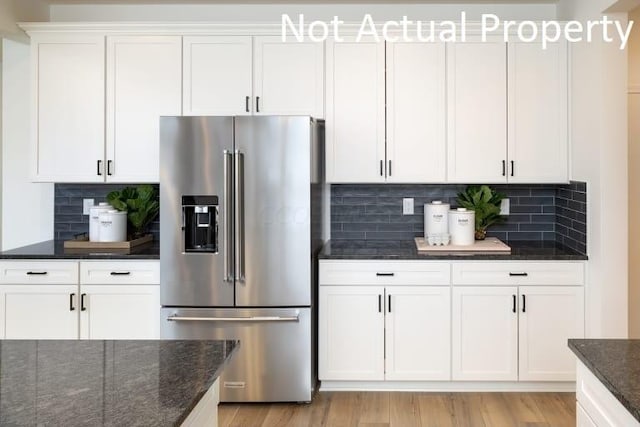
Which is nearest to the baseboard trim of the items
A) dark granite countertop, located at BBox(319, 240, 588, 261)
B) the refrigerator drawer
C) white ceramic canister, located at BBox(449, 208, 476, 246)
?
the refrigerator drawer

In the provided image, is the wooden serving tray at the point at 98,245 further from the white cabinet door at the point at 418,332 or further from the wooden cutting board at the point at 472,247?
the wooden cutting board at the point at 472,247

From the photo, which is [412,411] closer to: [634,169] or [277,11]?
[634,169]

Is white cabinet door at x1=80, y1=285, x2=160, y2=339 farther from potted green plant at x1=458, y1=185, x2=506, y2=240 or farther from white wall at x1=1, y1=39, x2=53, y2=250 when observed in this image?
potted green plant at x1=458, y1=185, x2=506, y2=240

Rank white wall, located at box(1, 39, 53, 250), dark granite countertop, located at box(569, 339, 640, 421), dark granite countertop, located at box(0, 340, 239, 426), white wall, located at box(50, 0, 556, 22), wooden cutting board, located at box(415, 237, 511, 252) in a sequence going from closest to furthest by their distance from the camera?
dark granite countertop, located at box(0, 340, 239, 426) → dark granite countertop, located at box(569, 339, 640, 421) → wooden cutting board, located at box(415, 237, 511, 252) → white wall, located at box(50, 0, 556, 22) → white wall, located at box(1, 39, 53, 250)

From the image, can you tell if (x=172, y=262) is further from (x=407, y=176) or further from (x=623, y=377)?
(x=623, y=377)

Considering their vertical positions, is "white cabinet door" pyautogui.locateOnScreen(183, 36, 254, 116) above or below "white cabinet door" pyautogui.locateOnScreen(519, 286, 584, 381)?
above

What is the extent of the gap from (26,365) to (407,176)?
2793 millimetres

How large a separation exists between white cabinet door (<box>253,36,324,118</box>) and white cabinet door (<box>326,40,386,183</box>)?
0.08 metres

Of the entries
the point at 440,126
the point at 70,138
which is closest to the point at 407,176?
the point at 440,126

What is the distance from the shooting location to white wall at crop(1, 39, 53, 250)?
177 inches

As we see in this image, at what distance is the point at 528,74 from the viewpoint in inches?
159

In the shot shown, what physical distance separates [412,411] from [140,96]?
2547mm

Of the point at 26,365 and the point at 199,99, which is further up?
the point at 199,99

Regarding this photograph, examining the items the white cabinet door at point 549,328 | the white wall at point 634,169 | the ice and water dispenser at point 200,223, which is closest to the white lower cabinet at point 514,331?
the white cabinet door at point 549,328
